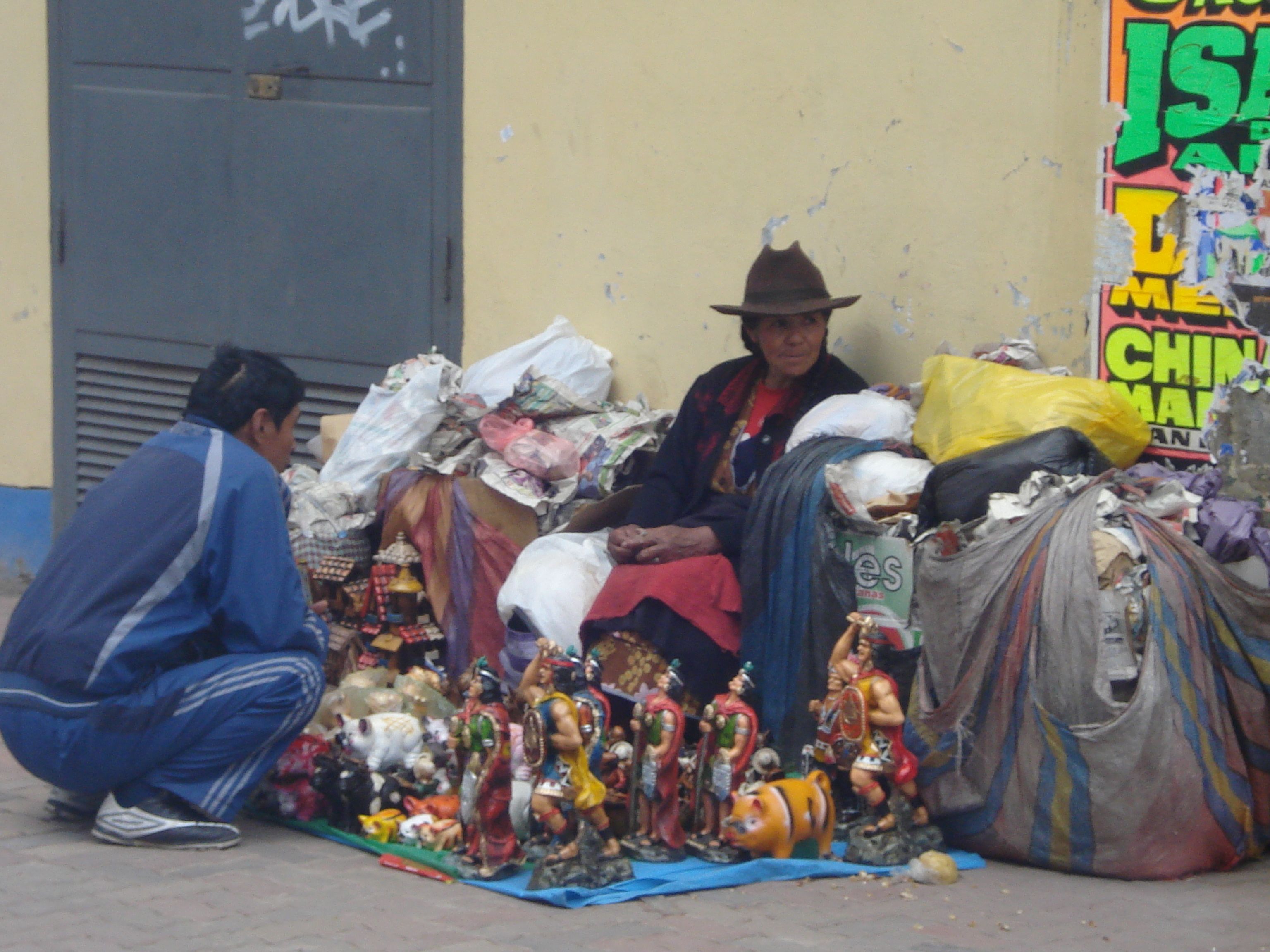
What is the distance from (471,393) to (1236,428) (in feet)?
8.73

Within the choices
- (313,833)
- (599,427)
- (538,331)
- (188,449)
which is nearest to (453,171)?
(538,331)

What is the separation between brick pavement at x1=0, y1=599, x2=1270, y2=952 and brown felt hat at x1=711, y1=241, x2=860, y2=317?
1.76 m

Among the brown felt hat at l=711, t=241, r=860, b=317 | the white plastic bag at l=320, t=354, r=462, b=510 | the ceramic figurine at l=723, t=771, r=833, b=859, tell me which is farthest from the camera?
the white plastic bag at l=320, t=354, r=462, b=510

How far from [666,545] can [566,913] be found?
1.34 metres

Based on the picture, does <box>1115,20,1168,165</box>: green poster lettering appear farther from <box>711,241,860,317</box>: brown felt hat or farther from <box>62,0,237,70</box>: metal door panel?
<box>62,0,237,70</box>: metal door panel

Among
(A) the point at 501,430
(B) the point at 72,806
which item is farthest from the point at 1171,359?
(B) the point at 72,806

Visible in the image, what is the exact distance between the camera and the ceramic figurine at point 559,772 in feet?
13.4

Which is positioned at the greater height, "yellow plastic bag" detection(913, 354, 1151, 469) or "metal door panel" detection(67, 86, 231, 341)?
"metal door panel" detection(67, 86, 231, 341)

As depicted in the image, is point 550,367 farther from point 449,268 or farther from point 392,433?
point 449,268

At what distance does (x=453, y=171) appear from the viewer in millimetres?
6547

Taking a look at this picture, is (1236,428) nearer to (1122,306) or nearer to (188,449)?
(1122,306)

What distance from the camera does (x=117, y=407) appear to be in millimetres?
7680

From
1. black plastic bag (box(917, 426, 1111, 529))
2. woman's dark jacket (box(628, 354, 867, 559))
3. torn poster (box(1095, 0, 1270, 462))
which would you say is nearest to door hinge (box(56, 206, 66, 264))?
woman's dark jacket (box(628, 354, 867, 559))

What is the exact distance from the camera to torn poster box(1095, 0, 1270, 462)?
15.0 ft
